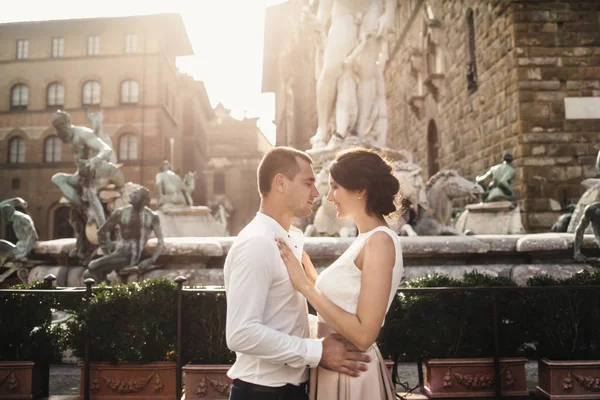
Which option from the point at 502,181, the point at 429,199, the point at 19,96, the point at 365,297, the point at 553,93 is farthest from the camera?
the point at 19,96

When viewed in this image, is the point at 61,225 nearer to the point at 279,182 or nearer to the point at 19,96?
the point at 19,96

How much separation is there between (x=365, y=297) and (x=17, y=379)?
2729 millimetres

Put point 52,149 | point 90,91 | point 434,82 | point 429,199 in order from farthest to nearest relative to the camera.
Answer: point 90,91 → point 52,149 → point 434,82 → point 429,199

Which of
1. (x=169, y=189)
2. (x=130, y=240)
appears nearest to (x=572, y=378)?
(x=130, y=240)

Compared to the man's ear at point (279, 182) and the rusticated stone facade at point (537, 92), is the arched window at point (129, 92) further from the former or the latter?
the man's ear at point (279, 182)

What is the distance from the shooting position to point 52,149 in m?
33.6

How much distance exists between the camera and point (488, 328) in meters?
3.24

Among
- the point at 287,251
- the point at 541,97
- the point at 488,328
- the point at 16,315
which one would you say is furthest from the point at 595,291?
the point at 541,97

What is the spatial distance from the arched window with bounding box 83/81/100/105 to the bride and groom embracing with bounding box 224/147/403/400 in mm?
35931

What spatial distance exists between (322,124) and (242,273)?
7.10m

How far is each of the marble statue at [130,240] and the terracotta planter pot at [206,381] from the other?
7.42 ft

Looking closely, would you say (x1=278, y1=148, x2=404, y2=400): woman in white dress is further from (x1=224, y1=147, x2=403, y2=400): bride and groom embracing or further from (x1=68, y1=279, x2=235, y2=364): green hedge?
(x1=68, y1=279, x2=235, y2=364): green hedge

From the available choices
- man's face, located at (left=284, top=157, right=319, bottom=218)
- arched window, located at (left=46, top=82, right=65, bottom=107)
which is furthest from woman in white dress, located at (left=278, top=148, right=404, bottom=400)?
arched window, located at (left=46, top=82, right=65, bottom=107)

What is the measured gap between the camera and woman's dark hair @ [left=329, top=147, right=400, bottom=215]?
6.09ft
